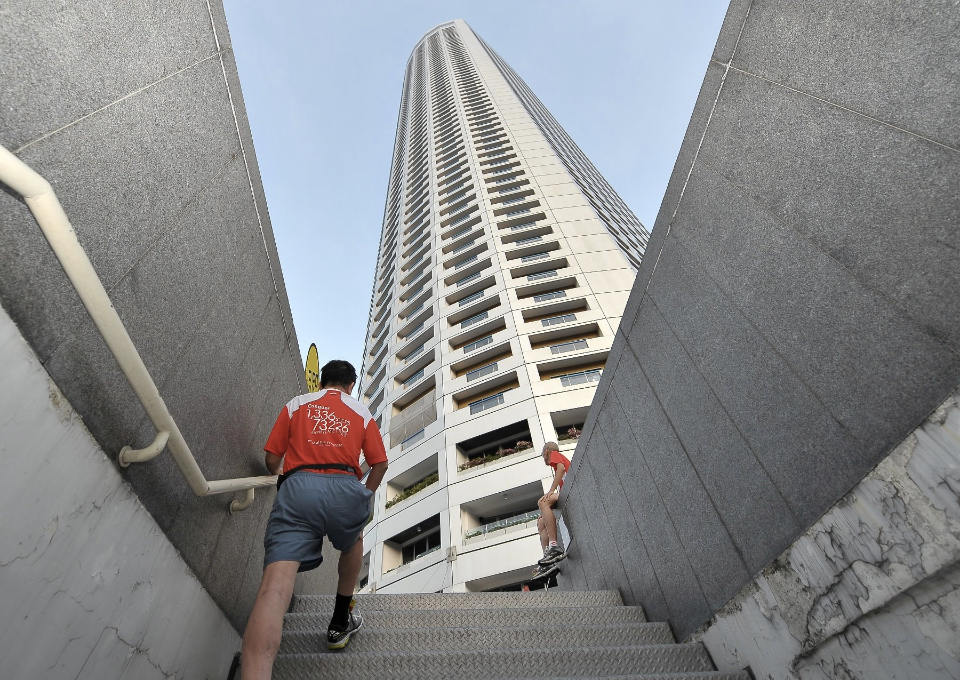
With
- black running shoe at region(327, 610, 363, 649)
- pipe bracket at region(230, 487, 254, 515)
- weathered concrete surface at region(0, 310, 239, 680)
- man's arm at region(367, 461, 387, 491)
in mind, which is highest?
weathered concrete surface at region(0, 310, 239, 680)

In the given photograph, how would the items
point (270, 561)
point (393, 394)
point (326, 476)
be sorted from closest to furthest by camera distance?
1. point (270, 561)
2. point (326, 476)
3. point (393, 394)

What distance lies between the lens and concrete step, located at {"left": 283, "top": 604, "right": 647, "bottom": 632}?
2.99 metres

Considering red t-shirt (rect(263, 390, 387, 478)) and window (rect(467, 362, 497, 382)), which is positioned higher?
red t-shirt (rect(263, 390, 387, 478))

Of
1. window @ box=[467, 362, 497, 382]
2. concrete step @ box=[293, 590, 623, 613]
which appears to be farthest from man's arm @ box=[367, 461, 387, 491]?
window @ box=[467, 362, 497, 382]

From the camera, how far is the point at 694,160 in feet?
8.47

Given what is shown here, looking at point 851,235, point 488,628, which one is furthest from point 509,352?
point 851,235

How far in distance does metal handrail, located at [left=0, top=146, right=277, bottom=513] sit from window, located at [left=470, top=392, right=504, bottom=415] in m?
14.2

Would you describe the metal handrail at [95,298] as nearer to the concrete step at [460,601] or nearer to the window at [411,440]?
the concrete step at [460,601]

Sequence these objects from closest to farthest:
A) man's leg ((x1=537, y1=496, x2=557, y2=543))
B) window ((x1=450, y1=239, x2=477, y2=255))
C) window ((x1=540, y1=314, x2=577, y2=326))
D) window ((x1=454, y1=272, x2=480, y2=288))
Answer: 1. man's leg ((x1=537, y1=496, x2=557, y2=543))
2. window ((x1=540, y1=314, x2=577, y2=326))
3. window ((x1=454, y1=272, x2=480, y2=288))
4. window ((x1=450, y1=239, x2=477, y2=255))

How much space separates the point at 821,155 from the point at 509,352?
16.1m

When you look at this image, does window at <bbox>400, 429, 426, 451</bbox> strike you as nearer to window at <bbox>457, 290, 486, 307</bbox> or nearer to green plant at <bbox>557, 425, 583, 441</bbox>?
green plant at <bbox>557, 425, 583, 441</bbox>

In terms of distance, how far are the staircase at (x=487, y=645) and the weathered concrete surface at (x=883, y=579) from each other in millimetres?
512

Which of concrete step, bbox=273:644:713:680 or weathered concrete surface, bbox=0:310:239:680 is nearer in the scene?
weathered concrete surface, bbox=0:310:239:680

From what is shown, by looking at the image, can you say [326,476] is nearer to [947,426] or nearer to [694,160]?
[947,426]
